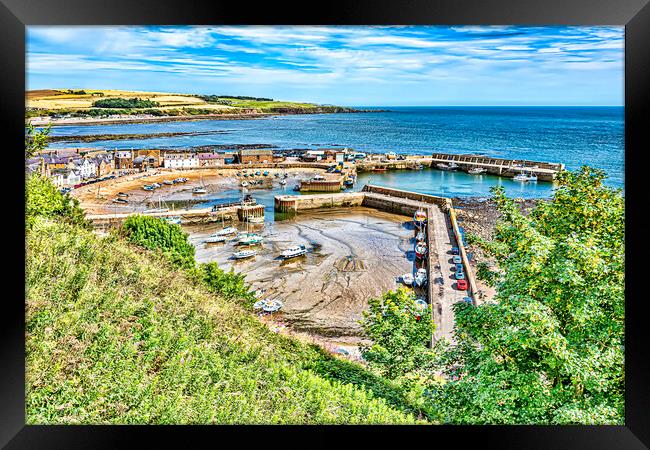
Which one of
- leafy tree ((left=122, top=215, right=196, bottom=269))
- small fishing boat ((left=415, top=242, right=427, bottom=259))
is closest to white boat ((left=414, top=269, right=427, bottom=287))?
small fishing boat ((left=415, top=242, right=427, bottom=259))

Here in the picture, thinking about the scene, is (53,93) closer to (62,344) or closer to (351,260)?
(62,344)

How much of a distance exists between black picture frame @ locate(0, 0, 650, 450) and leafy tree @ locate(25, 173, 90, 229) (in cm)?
191

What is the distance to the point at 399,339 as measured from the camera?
4660 millimetres

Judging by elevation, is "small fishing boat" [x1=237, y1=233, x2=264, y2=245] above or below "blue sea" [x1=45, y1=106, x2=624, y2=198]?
below

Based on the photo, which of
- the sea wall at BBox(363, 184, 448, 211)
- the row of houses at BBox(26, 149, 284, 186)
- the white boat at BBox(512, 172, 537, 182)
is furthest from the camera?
the sea wall at BBox(363, 184, 448, 211)

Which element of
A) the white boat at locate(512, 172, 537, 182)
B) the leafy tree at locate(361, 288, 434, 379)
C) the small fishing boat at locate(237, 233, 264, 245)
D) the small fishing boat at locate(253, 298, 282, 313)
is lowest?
the small fishing boat at locate(253, 298, 282, 313)

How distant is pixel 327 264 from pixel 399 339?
14.6ft

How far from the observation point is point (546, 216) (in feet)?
12.6

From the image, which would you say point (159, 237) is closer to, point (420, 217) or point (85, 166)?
point (85, 166)

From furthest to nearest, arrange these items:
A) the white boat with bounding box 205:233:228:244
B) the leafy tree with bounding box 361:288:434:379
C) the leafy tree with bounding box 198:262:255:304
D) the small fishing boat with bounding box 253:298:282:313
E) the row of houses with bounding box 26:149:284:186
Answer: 1. the white boat with bounding box 205:233:228:244
2. the small fishing boat with bounding box 253:298:282:313
3. the row of houses with bounding box 26:149:284:186
4. the leafy tree with bounding box 198:262:255:304
5. the leafy tree with bounding box 361:288:434:379

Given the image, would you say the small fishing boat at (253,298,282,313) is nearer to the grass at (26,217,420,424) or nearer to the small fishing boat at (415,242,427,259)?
the small fishing boat at (415,242,427,259)

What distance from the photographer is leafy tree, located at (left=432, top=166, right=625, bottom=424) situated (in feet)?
10.4

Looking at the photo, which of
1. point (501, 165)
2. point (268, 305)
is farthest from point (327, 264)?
point (501, 165)

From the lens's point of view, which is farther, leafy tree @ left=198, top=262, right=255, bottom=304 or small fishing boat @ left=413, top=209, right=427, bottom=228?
small fishing boat @ left=413, top=209, right=427, bottom=228
